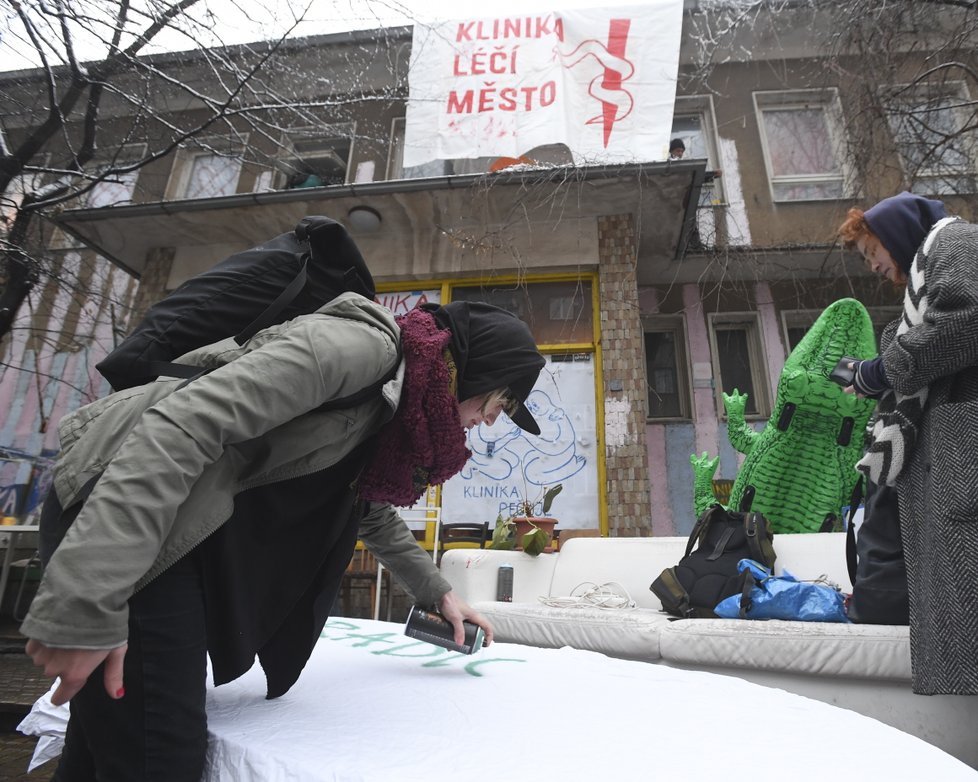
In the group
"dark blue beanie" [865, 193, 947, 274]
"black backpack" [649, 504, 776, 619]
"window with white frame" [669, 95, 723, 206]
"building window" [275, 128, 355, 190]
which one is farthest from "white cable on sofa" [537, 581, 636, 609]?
"building window" [275, 128, 355, 190]

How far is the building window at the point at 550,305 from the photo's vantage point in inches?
235

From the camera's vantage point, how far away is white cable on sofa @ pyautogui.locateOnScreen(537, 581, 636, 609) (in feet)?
10.7

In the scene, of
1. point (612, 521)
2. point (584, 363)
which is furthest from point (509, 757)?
point (584, 363)

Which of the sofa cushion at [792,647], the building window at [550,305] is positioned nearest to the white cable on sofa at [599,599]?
the sofa cushion at [792,647]

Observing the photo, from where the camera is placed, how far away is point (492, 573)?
4.16m

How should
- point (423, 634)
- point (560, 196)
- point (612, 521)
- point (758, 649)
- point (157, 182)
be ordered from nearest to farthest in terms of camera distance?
point (423, 634)
point (758, 649)
point (612, 521)
point (560, 196)
point (157, 182)

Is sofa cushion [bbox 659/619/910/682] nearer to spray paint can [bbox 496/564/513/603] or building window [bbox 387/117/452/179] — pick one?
spray paint can [bbox 496/564/513/603]

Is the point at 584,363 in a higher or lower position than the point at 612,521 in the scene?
higher

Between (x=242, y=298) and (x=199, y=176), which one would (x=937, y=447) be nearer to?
(x=242, y=298)

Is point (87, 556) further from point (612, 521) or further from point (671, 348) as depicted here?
point (671, 348)

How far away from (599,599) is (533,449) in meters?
2.48

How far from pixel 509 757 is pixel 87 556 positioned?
0.69 meters

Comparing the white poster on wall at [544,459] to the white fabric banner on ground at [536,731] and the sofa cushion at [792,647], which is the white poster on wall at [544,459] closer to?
the sofa cushion at [792,647]

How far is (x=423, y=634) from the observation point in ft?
5.30
